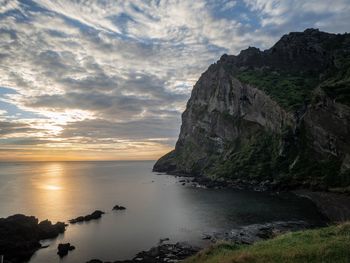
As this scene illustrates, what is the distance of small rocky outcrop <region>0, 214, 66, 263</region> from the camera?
178 feet

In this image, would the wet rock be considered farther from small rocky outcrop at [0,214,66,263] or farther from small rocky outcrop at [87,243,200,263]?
small rocky outcrop at [0,214,66,263]

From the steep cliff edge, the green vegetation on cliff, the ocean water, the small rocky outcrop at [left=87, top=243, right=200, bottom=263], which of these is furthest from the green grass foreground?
the green vegetation on cliff

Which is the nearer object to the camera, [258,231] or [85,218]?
[258,231]

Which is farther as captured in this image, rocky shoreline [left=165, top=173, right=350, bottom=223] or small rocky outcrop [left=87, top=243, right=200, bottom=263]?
rocky shoreline [left=165, top=173, right=350, bottom=223]

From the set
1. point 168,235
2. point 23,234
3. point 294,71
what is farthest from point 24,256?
point 294,71

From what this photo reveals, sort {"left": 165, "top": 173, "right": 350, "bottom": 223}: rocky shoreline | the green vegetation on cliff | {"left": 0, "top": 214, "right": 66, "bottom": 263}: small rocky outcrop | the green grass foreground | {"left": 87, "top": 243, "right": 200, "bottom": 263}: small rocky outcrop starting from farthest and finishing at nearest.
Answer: the green vegetation on cliff < {"left": 165, "top": 173, "right": 350, "bottom": 223}: rocky shoreline < {"left": 0, "top": 214, "right": 66, "bottom": 263}: small rocky outcrop < {"left": 87, "top": 243, "right": 200, "bottom": 263}: small rocky outcrop < the green grass foreground

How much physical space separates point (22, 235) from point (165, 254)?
94.5ft

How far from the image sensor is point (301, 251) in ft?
74.1

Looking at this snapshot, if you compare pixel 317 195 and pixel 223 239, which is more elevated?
pixel 317 195

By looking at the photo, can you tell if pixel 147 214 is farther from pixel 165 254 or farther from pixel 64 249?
pixel 165 254

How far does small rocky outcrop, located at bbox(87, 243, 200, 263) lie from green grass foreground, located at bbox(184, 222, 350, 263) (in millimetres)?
18588

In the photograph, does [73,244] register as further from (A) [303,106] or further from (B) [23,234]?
(A) [303,106]

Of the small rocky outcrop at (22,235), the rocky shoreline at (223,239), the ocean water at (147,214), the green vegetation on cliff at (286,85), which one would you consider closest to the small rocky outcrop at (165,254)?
the rocky shoreline at (223,239)

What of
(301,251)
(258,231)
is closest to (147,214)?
(258,231)
